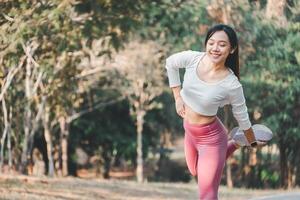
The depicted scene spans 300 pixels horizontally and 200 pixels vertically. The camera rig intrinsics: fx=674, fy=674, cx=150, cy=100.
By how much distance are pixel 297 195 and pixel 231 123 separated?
36.4 feet

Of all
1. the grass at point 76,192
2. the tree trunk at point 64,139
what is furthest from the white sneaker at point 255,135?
the tree trunk at point 64,139

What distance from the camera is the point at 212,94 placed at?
397 cm

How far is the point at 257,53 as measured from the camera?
12.8 m

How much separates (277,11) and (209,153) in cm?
771

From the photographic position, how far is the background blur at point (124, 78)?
8719 mm

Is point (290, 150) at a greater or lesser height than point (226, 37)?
lesser

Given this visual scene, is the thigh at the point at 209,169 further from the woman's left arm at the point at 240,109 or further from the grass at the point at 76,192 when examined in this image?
the grass at the point at 76,192

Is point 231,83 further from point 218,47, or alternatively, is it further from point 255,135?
point 255,135

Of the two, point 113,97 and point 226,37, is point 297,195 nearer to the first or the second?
point 226,37

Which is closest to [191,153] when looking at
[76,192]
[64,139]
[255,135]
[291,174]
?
[255,135]

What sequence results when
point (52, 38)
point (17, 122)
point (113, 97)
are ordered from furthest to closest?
point (113, 97)
point (17, 122)
point (52, 38)

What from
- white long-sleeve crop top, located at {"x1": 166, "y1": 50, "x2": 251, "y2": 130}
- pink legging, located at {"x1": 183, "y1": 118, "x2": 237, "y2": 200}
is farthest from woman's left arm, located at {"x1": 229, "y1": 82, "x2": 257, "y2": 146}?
pink legging, located at {"x1": 183, "y1": 118, "x2": 237, "y2": 200}

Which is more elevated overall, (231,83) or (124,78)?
(124,78)

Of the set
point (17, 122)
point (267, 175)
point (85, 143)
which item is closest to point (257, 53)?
point (17, 122)
